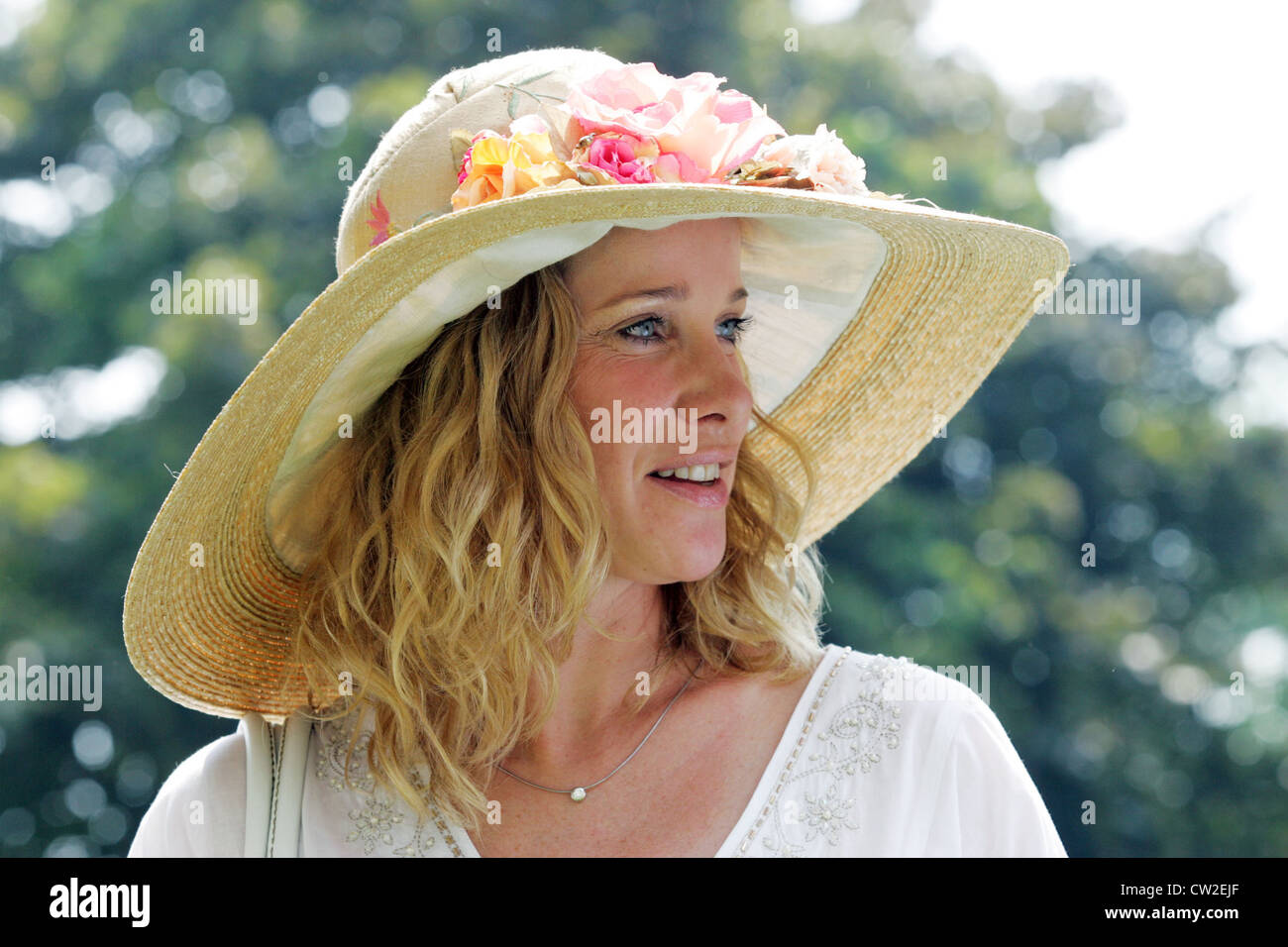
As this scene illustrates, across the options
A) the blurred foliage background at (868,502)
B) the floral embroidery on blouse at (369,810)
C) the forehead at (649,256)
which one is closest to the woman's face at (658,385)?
the forehead at (649,256)

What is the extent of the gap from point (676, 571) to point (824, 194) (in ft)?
1.44

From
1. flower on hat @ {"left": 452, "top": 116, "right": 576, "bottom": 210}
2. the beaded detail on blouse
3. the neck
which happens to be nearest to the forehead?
flower on hat @ {"left": 452, "top": 116, "right": 576, "bottom": 210}

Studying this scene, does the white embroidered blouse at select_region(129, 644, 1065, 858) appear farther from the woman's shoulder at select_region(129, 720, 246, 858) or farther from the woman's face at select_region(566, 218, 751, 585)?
the woman's face at select_region(566, 218, 751, 585)

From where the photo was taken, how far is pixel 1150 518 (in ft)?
23.9

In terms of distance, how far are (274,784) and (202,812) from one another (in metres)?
0.08

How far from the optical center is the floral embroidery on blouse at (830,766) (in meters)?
1.52

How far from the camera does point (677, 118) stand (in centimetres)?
154

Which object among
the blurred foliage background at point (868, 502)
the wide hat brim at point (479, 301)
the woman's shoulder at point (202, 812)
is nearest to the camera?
the wide hat brim at point (479, 301)

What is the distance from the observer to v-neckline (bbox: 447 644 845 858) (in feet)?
4.97

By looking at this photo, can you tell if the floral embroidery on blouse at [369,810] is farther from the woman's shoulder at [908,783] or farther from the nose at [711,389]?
the nose at [711,389]

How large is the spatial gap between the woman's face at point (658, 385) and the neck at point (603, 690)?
101 mm

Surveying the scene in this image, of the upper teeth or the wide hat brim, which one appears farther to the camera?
the upper teeth
